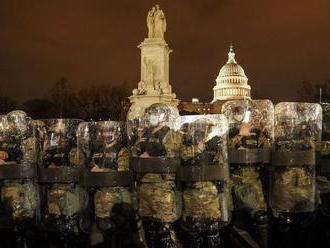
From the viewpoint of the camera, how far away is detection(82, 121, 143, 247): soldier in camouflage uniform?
5320 mm

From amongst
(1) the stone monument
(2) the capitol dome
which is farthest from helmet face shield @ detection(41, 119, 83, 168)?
(2) the capitol dome

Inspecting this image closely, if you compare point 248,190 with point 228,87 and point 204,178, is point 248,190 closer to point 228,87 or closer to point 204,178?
point 204,178

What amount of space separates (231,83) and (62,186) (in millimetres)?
70705

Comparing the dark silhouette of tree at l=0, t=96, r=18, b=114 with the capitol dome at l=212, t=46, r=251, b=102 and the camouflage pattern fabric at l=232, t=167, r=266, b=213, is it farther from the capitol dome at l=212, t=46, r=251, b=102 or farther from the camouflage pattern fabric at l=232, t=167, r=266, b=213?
the camouflage pattern fabric at l=232, t=167, r=266, b=213

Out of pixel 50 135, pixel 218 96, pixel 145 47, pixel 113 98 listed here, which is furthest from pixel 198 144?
pixel 218 96

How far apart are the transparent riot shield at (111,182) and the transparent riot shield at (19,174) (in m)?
0.65

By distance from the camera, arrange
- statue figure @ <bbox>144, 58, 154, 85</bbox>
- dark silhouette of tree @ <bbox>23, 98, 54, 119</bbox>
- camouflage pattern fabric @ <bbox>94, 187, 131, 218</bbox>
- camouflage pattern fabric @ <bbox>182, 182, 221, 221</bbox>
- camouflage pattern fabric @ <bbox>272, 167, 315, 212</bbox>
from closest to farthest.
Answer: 1. camouflage pattern fabric @ <bbox>182, 182, 221, 221</bbox>
2. camouflage pattern fabric @ <bbox>94, 187, 131, 218</bbox>
3. camouflage pattern fabric @ <bbox>272, 167, 315, 212</bbox>
4. statue figure @ <bbox>144, 58, 154, 85</bbox>
5. dark silhouette of tree @ <bbox>23, 98, 54, 119</bbox>

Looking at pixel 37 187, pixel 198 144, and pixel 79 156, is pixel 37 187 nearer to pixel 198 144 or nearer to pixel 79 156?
pixel 79 156

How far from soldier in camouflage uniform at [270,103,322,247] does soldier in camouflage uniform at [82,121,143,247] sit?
1463 mm

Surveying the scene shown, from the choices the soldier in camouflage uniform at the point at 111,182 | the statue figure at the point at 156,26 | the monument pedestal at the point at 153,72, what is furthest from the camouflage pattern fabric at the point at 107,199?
the statue figure at the point at 156,26

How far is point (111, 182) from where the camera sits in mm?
5305

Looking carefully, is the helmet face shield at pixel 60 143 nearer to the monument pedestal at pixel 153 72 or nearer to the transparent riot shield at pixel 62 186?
the transparent riot shield at pixel 62 186

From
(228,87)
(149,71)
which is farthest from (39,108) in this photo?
(228,87)

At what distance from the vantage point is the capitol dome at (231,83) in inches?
2926
